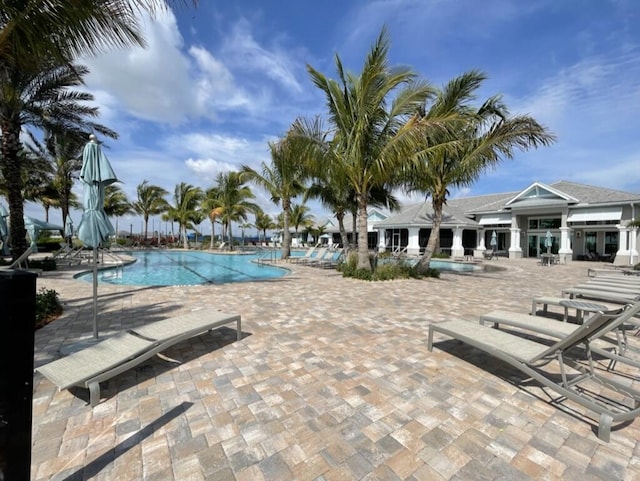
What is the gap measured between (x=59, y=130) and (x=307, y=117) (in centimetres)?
994

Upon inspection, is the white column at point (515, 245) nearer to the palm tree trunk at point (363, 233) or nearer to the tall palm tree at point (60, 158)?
the palm tree trunk at point (363, 233)

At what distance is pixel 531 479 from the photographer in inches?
83.7

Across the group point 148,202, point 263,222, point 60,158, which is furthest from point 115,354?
point 263,222

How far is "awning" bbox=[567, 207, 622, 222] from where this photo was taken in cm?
2269

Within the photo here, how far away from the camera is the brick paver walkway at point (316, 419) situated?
223cm

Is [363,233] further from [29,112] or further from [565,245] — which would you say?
[565,245]

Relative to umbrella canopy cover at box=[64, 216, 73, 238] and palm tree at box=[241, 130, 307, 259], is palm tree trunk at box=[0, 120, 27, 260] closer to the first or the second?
umbrella canopy cover at box=[64, 216, 73, 238]

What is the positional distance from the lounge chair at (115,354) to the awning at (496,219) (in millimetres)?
31610

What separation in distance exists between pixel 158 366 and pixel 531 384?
4517mm

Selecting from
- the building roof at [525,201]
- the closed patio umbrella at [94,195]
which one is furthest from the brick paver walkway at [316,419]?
the building roof at [525,201]

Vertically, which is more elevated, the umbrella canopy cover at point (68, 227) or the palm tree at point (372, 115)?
the palm tree at point (372, 115)

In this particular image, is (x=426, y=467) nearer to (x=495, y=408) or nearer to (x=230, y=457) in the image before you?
(x=495, y=408)

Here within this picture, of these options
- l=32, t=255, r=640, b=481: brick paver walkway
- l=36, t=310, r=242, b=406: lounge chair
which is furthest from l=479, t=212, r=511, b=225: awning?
l=36, t=310, r=242, b=406: lounge chair

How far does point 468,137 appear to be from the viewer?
1177 centimetres
